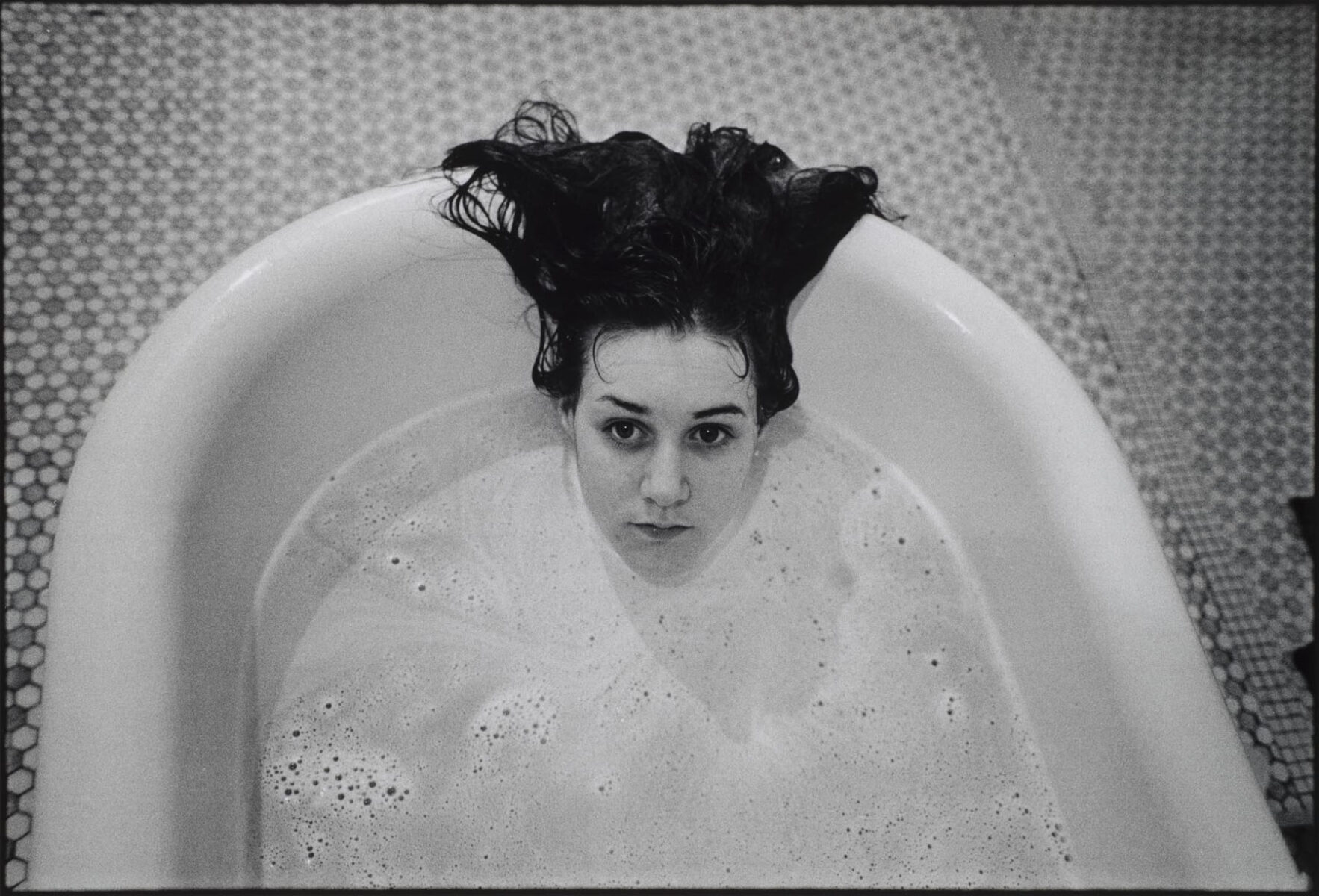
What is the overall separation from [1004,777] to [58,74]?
189cm

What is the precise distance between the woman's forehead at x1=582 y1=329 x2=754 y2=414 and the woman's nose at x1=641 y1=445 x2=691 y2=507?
2.1 inches

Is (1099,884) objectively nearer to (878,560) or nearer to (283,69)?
(878,560)

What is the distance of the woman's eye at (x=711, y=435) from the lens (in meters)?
0.96

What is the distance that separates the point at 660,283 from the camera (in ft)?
3.11

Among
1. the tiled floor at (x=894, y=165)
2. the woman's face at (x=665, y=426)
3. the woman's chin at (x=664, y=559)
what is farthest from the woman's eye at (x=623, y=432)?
the tiled floor at (x=894, y=165)

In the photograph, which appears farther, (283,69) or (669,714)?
(283,69)

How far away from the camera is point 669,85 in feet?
5.55

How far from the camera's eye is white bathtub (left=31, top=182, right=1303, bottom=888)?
30.5 inches

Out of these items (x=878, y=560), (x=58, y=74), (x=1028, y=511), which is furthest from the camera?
(x=58, y=74)

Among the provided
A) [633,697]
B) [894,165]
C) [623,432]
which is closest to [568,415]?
[623,432]

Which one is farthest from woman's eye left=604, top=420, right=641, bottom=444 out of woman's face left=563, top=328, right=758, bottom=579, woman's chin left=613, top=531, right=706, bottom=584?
woman's chin left=613, top=531, right=706, bottom=584

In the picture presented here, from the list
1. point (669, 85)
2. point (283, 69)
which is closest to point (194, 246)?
point (283, 69)

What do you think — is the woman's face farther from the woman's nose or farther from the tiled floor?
the tiled floor

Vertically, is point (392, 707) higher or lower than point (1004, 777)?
higher
